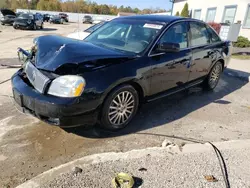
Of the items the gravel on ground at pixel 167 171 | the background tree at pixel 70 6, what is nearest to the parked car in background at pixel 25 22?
the gravel on ground at pixel 167 171

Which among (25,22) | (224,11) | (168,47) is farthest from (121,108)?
(25,22)

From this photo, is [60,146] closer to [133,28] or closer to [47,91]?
[47,91]

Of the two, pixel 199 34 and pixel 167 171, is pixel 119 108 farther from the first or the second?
pixel 199 34

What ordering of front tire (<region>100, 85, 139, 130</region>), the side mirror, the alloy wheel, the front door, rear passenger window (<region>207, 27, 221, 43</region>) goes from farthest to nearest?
rear passenger window (<region>207, 27, 221, 43</region>) < the front door < the side mirror < the alloy wheel < front tire (<region>100, 85, 139, 130</region>)

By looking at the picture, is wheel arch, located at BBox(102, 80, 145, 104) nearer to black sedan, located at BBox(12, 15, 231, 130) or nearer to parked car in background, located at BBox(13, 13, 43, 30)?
black sedan, located at BBox(12, 15, 231, 130)

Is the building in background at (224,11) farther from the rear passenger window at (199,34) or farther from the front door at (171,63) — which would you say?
the front door at (171,63)

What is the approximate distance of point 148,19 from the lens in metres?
4.21

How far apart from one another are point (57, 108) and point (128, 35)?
1859 millimetres

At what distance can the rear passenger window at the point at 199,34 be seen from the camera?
460 cm

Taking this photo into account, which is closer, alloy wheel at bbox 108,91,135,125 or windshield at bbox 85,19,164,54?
alloy wheel at bbox 108,91,135,125

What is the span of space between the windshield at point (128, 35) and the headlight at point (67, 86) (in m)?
1.15

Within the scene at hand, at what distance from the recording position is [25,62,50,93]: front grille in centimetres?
293

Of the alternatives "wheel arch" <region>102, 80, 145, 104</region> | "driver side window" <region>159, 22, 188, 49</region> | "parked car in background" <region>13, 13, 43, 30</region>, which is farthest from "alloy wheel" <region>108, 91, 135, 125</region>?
"parked car in background" <region>13, 13, 43, 30</region>

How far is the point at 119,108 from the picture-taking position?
3.46m
